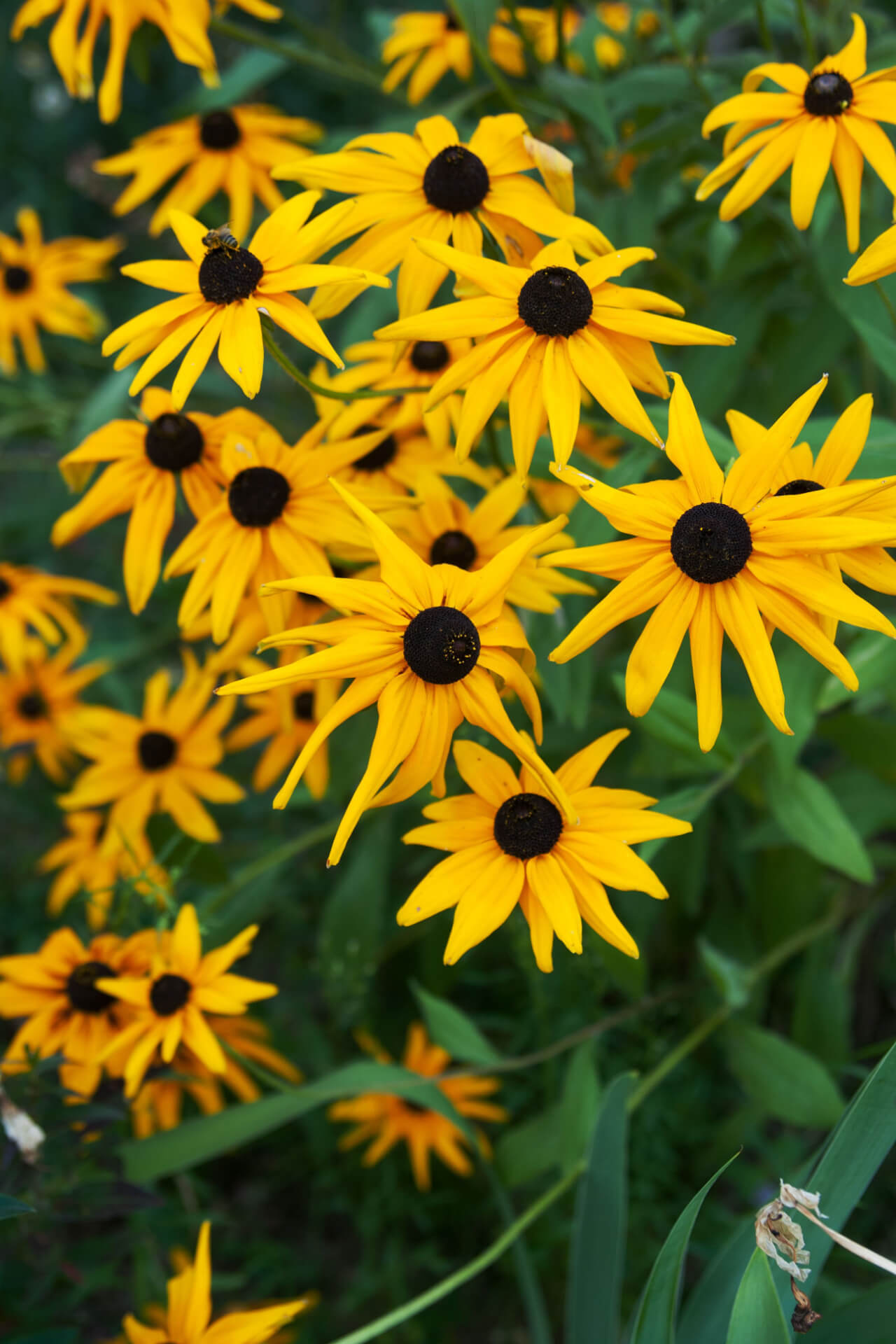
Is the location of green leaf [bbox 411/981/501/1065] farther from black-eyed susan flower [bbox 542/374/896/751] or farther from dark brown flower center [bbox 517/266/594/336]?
dark brown flower center [bbox 517/266/594/336]

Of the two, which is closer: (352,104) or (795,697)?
(795,697)

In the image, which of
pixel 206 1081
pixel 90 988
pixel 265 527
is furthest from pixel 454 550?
pixel 206 1081

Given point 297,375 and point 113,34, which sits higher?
point 113,34

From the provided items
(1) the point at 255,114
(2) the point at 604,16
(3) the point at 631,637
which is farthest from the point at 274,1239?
(2) the point at 604,16

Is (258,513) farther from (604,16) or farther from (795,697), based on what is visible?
(604,16)

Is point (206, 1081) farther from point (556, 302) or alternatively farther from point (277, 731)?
point (556, 302)

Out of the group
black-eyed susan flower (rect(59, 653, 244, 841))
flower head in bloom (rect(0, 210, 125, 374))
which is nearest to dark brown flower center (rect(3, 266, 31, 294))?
flower head in bloom (rect(0, 210, 125, 374))

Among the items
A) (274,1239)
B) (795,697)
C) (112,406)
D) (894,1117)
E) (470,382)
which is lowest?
(274,1239)

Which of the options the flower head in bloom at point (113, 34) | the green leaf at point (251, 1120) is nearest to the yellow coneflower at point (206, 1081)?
the green leaf at point (251, 1120)
